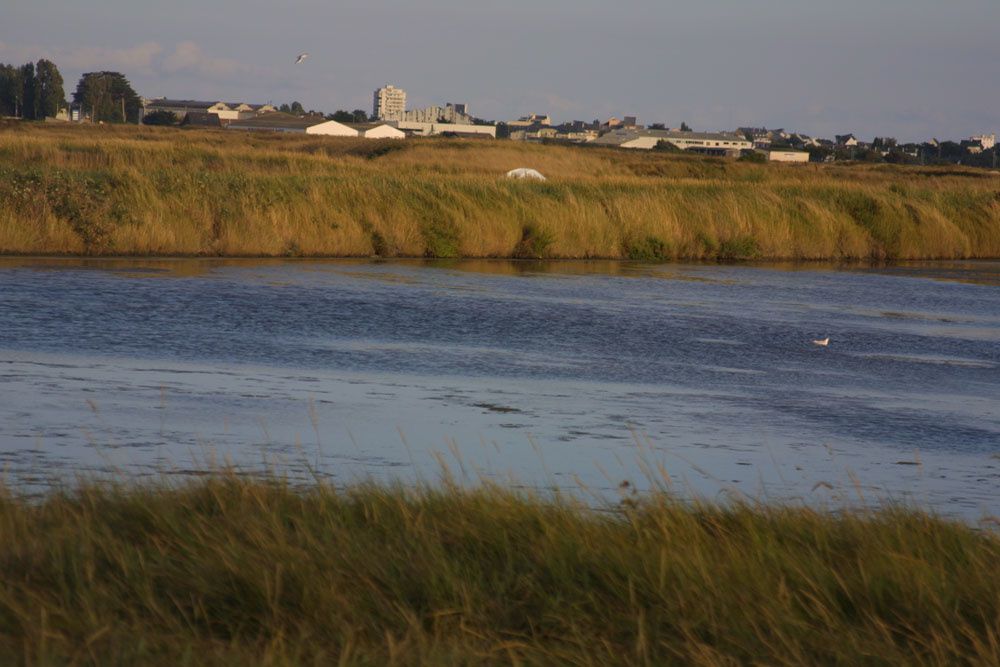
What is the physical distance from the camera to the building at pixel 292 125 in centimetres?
11900

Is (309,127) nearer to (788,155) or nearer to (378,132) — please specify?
(378,132)

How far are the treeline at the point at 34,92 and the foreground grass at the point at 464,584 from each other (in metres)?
133

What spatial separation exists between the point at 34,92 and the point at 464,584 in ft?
445

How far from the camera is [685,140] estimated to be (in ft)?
529

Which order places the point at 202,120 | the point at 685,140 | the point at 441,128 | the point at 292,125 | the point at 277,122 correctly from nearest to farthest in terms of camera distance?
the point at 292,125
the point at 277,122
the point at 202,120
the point at 685,140
the point at 441,128

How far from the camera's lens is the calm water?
8.77 meters

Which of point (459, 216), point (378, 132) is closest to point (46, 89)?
point (378, 132)

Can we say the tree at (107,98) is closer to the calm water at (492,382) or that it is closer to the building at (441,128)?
the building at (441,128)

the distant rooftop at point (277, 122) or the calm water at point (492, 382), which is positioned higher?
the distant rooftop at point (277, 122)

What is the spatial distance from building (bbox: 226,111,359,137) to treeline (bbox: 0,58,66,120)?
56.2ft

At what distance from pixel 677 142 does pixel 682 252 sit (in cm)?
13325

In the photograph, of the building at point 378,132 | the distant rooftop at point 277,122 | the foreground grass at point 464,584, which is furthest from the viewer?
the distant rooftop at point 277,122

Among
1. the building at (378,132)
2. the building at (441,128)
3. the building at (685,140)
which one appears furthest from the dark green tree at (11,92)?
the building at (685,140)

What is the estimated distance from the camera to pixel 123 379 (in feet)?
37.2
